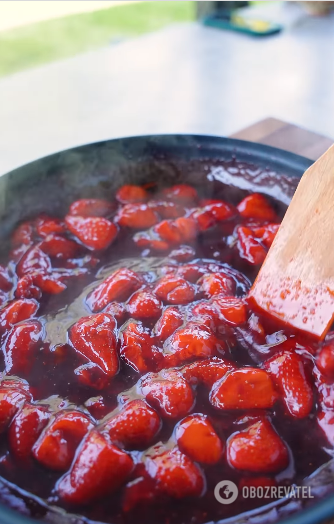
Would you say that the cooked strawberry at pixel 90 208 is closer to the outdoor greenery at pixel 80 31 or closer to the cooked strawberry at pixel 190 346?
the cooked strawberry at pixel 190 346

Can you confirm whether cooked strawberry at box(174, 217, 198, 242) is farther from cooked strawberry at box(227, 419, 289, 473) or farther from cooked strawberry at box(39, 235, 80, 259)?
cooked strawberry at box(227, 419, 289, 473)

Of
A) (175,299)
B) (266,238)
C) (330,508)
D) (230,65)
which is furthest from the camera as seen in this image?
(230,65)

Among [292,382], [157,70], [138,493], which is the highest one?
[157,70]

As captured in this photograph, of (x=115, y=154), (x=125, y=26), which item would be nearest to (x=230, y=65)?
(x=125, y=26)

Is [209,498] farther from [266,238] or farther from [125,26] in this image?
[125,26]

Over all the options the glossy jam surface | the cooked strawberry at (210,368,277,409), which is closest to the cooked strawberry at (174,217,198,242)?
the glossy jam surface

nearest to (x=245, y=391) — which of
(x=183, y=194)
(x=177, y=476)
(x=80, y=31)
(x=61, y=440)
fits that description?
(x=177, y=476)

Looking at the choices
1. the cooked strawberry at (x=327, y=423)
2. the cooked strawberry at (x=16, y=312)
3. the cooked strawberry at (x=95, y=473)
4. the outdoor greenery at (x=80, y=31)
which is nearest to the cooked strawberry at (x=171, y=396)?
the cooked strawberry at (x=95, y=473)

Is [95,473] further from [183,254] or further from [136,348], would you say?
[183,254]
